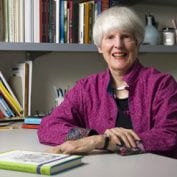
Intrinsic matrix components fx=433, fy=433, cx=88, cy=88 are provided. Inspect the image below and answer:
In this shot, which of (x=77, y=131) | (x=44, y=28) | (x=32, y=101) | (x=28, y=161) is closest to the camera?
(x=28, y=161)

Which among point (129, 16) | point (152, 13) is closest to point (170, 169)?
point (129, 16)

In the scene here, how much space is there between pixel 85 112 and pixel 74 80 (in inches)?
31.3

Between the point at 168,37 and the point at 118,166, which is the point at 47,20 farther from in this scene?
the point at 118,166

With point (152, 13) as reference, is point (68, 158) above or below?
below

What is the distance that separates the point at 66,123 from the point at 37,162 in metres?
0.52

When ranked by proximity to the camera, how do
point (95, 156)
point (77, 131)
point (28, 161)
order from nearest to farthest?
point (28, 161), point (95, 156), point (77, 131)

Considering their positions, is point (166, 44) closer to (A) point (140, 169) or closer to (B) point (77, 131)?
(B) point (77, 131)

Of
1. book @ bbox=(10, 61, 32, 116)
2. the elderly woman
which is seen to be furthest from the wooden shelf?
the elderly woman

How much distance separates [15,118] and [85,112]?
0.56 m

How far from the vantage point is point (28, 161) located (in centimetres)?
116

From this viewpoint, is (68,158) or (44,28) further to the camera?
(44,28)

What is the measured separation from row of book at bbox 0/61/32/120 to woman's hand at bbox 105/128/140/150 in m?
0.87

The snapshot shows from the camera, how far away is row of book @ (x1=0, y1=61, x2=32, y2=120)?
7.26 feet

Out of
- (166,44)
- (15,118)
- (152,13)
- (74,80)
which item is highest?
(152,13)
